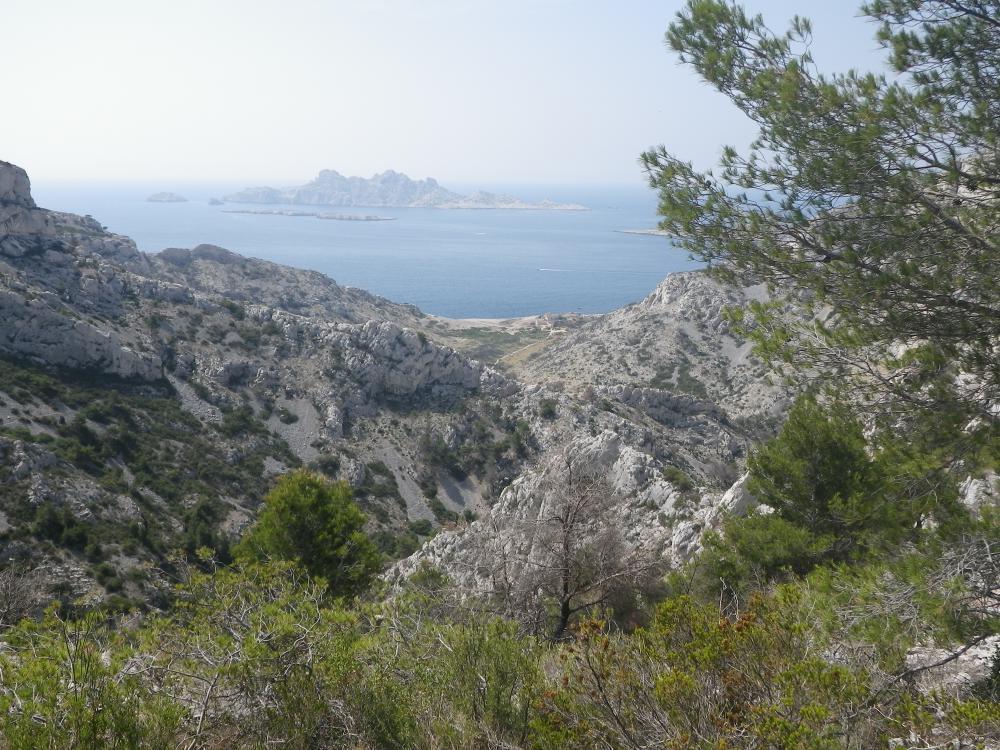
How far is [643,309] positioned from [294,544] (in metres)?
63.0

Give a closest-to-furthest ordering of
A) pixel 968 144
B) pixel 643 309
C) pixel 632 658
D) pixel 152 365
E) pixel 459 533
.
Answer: pixel 632 658, pixel 968 144, pixel 459 533, pixel 152 365, pixel 643 309

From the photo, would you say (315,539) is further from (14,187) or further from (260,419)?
(14,187)

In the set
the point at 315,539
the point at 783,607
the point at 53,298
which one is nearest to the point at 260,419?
the point at 53,298

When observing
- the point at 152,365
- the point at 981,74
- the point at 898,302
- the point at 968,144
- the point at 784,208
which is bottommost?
the point at 152,365

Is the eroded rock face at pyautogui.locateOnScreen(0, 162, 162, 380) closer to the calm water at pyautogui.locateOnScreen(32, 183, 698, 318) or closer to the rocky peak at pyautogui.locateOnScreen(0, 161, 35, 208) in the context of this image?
the rocky peak at pyautogui.locateOnScreen(0, 161, 35, 208)

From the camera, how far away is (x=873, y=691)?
317cm

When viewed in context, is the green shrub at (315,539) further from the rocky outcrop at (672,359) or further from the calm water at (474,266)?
the calm water at (474,266)

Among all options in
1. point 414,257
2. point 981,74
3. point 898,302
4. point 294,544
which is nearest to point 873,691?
point 898,302

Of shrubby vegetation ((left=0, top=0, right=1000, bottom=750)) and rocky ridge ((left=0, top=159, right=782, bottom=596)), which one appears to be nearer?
shrubby vegetation ((left=0, top=0, right=1000, bottom=750))

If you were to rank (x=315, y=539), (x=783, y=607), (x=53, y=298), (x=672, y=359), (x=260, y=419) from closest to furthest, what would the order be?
(x=783, y=607), (x=315, y=539), (x=53, y=298), (x=260, y=419), (x=672, y=359)

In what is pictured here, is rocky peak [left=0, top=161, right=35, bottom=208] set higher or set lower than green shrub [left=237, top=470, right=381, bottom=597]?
higher

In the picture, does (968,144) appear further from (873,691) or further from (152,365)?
(152,365)

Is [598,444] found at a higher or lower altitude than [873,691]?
lower

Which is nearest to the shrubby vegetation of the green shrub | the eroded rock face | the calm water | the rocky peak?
the green shrub
